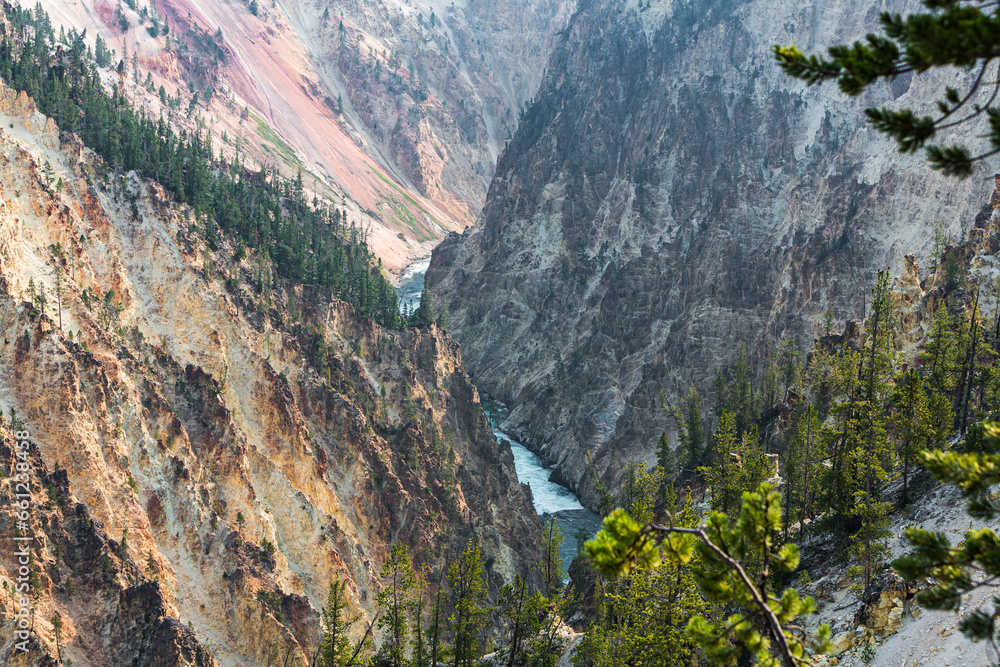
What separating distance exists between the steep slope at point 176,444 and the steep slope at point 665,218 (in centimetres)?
4288

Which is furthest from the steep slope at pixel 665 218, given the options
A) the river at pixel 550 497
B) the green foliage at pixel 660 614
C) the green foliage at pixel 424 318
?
the green foliage at pixel 660 614

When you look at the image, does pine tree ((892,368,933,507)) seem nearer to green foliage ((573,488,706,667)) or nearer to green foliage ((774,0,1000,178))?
green foliage ((573,488,706,667))

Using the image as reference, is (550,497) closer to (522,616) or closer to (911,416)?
(522,616)

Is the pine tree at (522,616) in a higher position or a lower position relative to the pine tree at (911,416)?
lower

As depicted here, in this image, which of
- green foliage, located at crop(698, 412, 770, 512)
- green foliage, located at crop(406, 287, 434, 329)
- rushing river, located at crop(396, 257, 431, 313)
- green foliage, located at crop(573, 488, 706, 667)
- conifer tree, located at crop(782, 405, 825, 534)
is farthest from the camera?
rushing river, located at crop(396, 257, 431, 313)

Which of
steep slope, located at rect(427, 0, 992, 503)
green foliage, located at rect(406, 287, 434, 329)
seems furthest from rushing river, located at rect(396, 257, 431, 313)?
green foliage, located at rect(406, 287, 434, 329)

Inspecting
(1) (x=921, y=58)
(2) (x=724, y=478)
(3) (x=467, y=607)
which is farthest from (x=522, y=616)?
(1) (x=921, y=58)

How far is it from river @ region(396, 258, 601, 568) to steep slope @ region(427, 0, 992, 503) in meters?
2.37

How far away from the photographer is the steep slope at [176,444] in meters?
46.8

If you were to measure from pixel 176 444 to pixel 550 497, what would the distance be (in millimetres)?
61936

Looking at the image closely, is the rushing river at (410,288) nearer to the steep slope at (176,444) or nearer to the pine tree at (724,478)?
the steep slope at (176,444)

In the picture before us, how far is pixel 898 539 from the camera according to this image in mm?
35594

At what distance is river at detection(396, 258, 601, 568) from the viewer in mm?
97875

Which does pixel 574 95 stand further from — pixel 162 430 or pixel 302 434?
pixel 162 430
